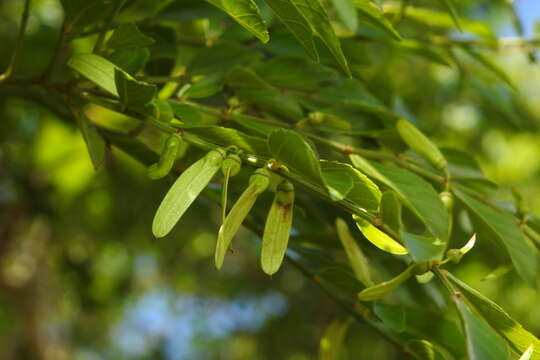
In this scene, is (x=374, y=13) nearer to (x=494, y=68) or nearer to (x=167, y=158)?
(x=167, y=158)

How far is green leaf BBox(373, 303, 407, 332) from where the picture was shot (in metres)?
0.53

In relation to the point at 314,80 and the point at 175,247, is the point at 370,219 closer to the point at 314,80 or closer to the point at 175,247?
the point at 314,80

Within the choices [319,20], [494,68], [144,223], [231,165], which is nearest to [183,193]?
[231,165]

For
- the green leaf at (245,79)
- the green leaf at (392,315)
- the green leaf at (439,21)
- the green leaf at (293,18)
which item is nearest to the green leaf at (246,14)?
the green leaf at (293,18)

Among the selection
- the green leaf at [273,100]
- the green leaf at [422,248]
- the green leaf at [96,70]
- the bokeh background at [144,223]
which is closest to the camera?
the green leaf at [422,248]

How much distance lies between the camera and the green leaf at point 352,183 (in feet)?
1.27

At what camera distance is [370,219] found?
1.32 ft

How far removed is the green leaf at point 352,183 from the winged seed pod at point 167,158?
0.32 feet

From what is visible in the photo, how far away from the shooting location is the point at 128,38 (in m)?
0.50

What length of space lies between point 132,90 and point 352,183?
16cm

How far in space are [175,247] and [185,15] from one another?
1.21 metres

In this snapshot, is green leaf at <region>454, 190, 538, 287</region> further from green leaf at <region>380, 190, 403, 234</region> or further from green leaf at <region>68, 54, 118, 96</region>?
green leaf at <region>68, 54, 118, 96</region>

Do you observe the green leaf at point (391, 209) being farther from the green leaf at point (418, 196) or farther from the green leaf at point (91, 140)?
the green leaf at point (91, 140)

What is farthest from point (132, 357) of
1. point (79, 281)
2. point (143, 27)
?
point (143, 27)
